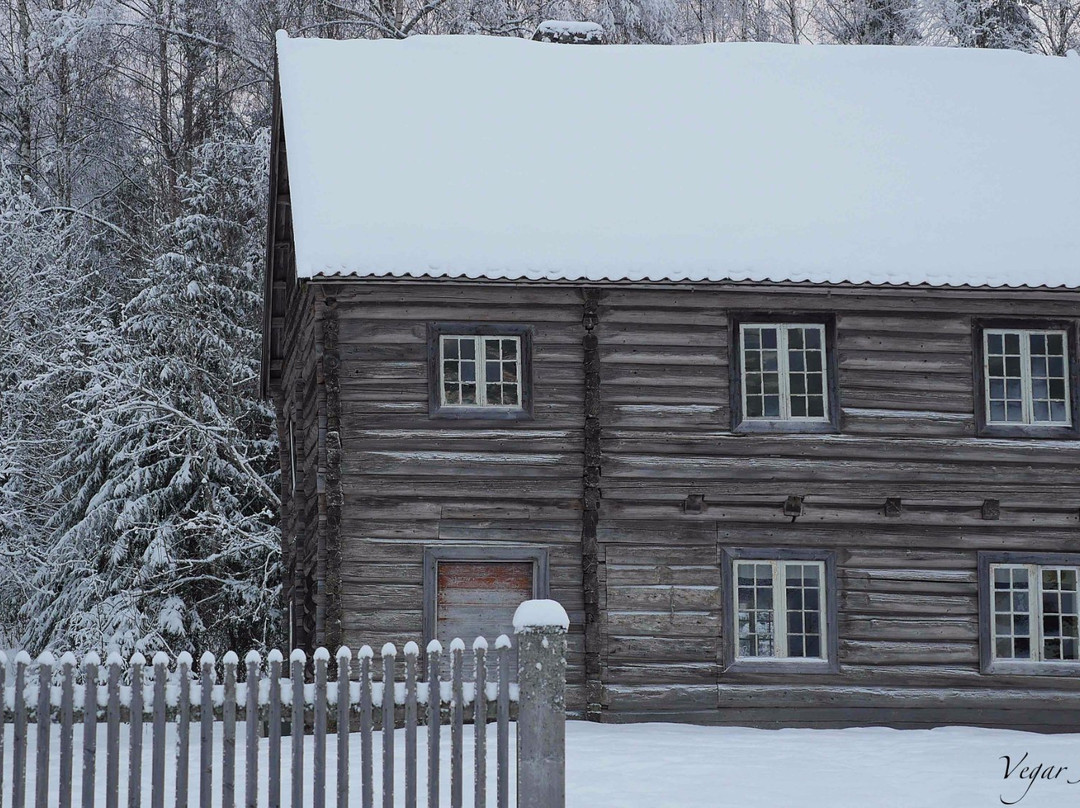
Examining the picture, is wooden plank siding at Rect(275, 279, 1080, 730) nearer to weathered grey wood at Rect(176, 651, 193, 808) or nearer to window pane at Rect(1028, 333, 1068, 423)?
window pane at Rect(1028, 333, 1068, 423)

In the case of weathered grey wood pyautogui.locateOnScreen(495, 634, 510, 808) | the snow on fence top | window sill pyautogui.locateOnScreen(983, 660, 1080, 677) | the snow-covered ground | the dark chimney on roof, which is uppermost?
the dark chimney on roof

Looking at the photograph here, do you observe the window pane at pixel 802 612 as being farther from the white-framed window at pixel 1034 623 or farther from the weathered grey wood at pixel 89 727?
the weathered grey wood at pixel 89 727

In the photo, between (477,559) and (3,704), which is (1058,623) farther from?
(3,704)

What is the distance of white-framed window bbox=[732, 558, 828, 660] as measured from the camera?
1653cm

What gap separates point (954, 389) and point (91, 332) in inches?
611

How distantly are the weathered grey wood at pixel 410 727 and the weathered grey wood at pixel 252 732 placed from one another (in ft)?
3.03

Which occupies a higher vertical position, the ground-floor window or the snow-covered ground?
the ground-floor window

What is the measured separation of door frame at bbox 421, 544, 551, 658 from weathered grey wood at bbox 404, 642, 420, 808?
22.6 ft

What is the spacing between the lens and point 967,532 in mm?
16922

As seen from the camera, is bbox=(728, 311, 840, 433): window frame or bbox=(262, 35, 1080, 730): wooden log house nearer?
bbox=(262, 35, 1080, 730): wooden log house

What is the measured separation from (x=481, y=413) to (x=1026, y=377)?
6548mm

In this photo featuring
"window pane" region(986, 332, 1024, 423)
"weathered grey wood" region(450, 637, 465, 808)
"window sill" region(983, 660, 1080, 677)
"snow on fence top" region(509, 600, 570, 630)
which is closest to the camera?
"weathered grey wood" region(450, 637, 465, 808)

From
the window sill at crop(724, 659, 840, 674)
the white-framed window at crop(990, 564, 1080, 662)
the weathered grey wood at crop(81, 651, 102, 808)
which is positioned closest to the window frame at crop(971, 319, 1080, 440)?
the white-framed window at crop(990, 564, 1080, 662)

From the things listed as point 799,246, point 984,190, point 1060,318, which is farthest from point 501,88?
point 1060,318
